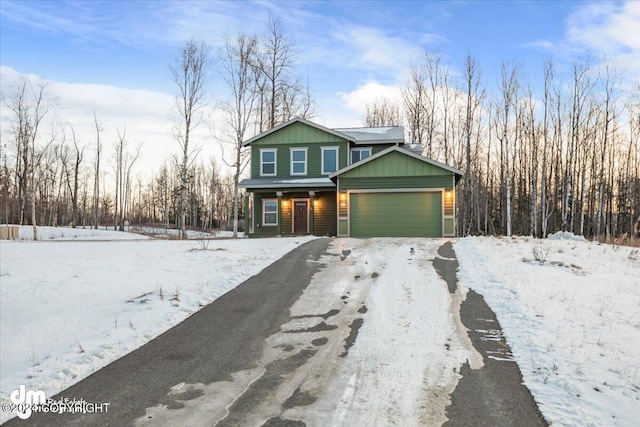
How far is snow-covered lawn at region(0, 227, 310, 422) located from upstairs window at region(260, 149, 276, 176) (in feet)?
31.6

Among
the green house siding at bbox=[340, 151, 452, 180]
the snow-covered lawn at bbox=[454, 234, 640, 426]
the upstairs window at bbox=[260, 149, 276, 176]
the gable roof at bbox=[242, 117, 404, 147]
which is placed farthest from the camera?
the upstairs window at bbox=[260, 149, 276, 176]

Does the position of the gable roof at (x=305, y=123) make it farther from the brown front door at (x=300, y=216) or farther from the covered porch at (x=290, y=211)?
the brown front door at (x=300, y=216)

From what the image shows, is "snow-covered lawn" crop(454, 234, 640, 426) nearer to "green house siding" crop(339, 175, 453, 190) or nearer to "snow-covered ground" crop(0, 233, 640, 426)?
"snow-covered ground" crop(0, 233, 640, 426)

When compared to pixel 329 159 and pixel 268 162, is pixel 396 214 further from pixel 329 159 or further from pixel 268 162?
pixel 268 162

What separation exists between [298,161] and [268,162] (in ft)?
6.07

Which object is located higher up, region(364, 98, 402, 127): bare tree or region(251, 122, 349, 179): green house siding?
region(364, 98, 402, 127): bare tree

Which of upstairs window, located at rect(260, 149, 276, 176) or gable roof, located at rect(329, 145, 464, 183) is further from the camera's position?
upstairs window, located at rect(260, 149, 276, 176)

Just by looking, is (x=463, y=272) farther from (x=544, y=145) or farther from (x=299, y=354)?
(x=544, y=145)

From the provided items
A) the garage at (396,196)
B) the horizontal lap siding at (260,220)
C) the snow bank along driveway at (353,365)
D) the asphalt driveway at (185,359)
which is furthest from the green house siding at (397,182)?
the asphalt driveway at (185,359)

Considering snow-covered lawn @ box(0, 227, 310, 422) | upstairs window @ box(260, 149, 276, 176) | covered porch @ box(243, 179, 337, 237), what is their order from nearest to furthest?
snow-covered lawn @ box(0, 227, 310, 422) → covered porch @ box(243, 179, 337, 237) → upstairs window @ box(260, 149, 276, 176)

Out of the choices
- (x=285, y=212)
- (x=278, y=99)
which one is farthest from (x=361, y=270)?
(x=278, y=99)

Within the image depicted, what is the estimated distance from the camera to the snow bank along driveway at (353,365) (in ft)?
12.2

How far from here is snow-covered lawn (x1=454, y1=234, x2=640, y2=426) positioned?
389cm

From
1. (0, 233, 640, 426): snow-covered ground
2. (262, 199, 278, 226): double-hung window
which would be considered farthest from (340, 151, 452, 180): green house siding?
(0, 233, 640, 426): snow-covered ground
